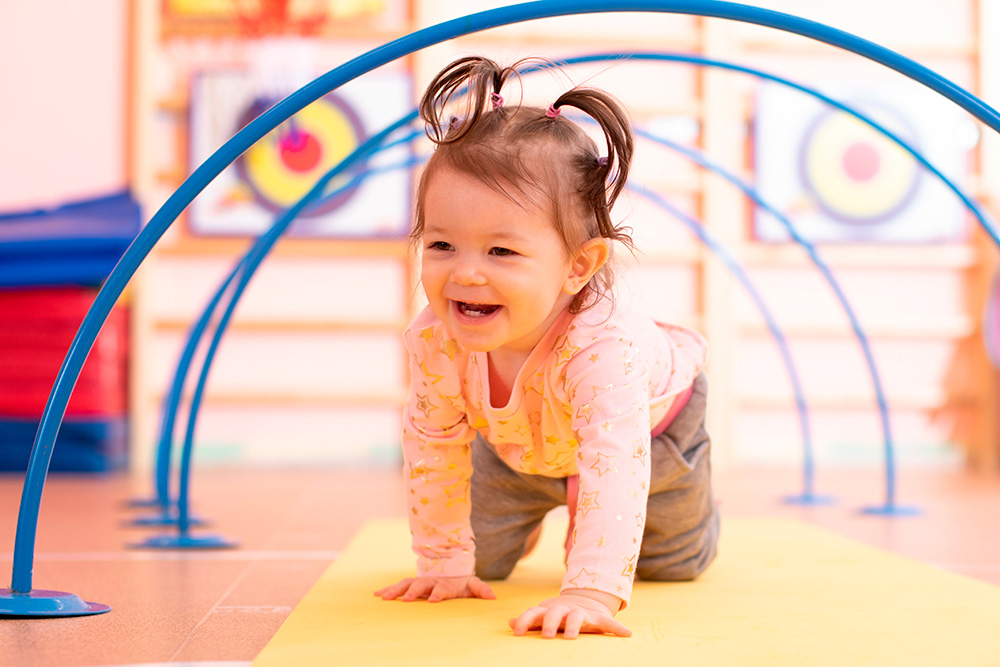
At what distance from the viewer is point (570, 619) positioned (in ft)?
3.27

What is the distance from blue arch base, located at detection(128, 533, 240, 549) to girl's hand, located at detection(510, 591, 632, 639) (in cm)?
79

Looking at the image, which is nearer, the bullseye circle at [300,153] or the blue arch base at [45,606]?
the blue arch base at [45,606]

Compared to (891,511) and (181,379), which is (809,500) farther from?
(181,379)

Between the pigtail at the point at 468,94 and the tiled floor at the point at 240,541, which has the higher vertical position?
the pigtail at the point at 468,94

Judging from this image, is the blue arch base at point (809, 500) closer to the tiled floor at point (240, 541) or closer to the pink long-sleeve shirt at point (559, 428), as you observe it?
the tiled floor at point (240, 541)

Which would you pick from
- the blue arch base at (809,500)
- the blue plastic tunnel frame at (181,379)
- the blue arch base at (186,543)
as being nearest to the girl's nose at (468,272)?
the blue plastic tunnel frame at (181,379)

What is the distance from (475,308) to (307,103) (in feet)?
0.92

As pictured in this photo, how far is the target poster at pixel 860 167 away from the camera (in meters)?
3.61

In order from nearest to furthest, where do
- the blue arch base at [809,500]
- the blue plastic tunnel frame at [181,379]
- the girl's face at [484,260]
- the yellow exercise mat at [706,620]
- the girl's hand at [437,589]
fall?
the yellow exercise mat at [706,620]
the girl's face at [484,260]
the girl's hand at [437,589]
the blue plastic tunnel frame at [181,379]
the blue arch base at [809,500]

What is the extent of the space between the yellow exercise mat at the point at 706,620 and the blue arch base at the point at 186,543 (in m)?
0.24

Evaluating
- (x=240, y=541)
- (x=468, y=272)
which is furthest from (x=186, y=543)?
(x=468, y=272)

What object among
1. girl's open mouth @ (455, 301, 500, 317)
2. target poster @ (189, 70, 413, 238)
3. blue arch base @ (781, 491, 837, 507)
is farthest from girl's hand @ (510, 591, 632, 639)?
target poster @ (189, 70, 413, 238)

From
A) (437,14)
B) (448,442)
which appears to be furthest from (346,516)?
(437,14)

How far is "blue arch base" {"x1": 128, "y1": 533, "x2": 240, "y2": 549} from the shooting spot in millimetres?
1682
